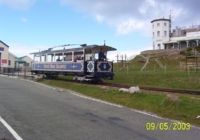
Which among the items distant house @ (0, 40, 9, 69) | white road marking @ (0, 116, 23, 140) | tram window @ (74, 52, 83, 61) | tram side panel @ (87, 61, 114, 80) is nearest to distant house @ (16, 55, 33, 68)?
distant house @ (0, 40, 9, 69)

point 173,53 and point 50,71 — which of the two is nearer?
point 50,71

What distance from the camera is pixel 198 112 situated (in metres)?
16.2

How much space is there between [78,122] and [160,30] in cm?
10805

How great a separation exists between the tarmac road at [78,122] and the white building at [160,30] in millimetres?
99856

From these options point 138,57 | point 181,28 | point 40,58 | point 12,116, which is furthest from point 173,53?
point 12,116

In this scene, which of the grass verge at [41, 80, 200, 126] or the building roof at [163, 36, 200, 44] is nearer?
the grass verge at [41, 80, 200, 126]

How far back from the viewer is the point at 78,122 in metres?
14.4

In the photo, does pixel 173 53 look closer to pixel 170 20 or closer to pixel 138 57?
pixel 138 57

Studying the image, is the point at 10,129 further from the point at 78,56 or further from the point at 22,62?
the point at 22,62

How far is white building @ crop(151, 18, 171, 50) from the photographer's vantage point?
11856cm

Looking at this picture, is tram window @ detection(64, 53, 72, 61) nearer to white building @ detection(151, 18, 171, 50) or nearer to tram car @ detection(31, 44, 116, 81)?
tram car @ detection(31, 44, 116, 81)

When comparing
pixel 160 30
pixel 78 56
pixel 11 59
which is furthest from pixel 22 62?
pixel 78 56

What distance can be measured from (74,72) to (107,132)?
961 inches

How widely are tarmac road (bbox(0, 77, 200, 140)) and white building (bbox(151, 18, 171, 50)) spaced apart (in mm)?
99856
